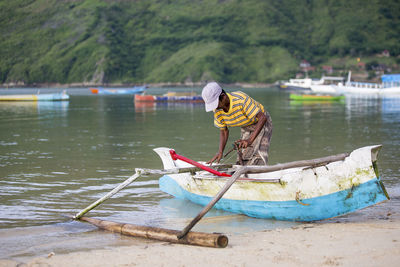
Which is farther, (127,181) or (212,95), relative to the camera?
(127,181)

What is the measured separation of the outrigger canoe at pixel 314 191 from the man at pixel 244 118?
594mm

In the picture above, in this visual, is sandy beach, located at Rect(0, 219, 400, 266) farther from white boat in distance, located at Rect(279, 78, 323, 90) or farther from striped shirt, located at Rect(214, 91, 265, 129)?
white boat in distance, located at Rect(279, 78, 323, 90)

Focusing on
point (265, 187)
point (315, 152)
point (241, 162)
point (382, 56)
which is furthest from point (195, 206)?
point (382, 56)

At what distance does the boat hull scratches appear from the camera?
727 centimetres

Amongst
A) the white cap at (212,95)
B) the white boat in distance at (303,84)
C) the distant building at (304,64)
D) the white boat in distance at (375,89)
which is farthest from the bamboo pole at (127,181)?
the distant building at (304,64)

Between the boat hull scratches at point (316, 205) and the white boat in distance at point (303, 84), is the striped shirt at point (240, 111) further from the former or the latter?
the white boat in distance at point (303, 84)

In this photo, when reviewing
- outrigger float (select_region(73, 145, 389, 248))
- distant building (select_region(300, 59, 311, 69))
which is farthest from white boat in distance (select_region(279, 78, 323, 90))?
outrigger float (select_region(73, 145, 389, 248))

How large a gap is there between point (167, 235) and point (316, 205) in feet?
7.47

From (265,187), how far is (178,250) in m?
1.98

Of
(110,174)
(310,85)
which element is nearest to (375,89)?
(310,85)

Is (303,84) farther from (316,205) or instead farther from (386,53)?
(316,205)

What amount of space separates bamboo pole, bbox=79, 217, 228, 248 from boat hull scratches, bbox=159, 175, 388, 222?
1.66 m

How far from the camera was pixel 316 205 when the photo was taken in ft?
24.9

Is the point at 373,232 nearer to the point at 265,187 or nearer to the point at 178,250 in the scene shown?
the point at 265,187
